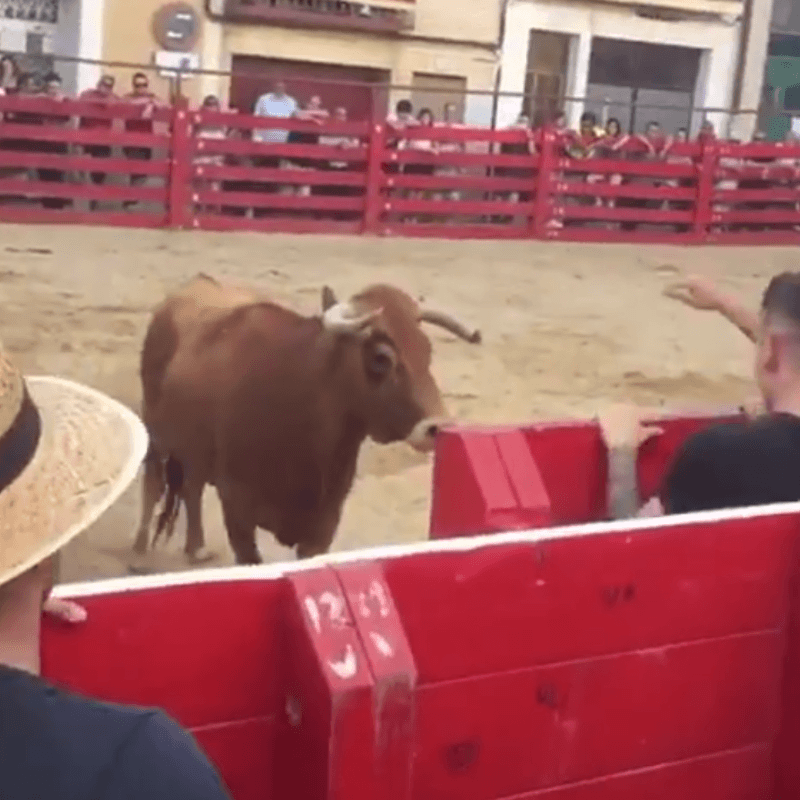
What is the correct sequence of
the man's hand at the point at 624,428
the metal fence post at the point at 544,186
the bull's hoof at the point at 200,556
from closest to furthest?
the man's hand at the point at 624,428 → the bull's hoof at the point at 200,556 → the metal fence post at the point at 544,186

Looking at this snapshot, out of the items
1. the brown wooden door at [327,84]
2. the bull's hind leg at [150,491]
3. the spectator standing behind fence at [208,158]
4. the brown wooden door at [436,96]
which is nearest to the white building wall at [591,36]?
the brown wooden door at [436,96]

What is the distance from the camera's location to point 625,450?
119 inches

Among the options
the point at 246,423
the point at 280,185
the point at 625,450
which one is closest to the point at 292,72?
the point at 280,185

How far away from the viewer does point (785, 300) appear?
8.68ft

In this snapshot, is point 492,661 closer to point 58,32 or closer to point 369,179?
point 369,179

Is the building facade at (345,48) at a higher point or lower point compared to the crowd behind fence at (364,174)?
higher

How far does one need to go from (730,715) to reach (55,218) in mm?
12068

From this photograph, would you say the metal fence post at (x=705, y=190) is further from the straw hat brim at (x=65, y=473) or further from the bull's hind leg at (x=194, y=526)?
the straw hat brim at (x=65, y=473)

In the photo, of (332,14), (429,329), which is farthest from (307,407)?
(332,14)

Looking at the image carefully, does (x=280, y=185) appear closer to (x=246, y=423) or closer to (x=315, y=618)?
(x=246, y=423)

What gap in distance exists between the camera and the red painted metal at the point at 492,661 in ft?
6.37

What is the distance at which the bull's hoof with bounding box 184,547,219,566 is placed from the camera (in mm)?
5504

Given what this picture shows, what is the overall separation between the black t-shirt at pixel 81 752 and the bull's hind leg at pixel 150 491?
14.5ft

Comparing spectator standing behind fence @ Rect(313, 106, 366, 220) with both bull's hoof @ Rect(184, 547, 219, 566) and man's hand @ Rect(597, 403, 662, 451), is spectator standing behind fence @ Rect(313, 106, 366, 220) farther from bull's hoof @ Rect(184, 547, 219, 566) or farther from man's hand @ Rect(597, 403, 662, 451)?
man's hand @ Rect(597, 403, 662, 451)
